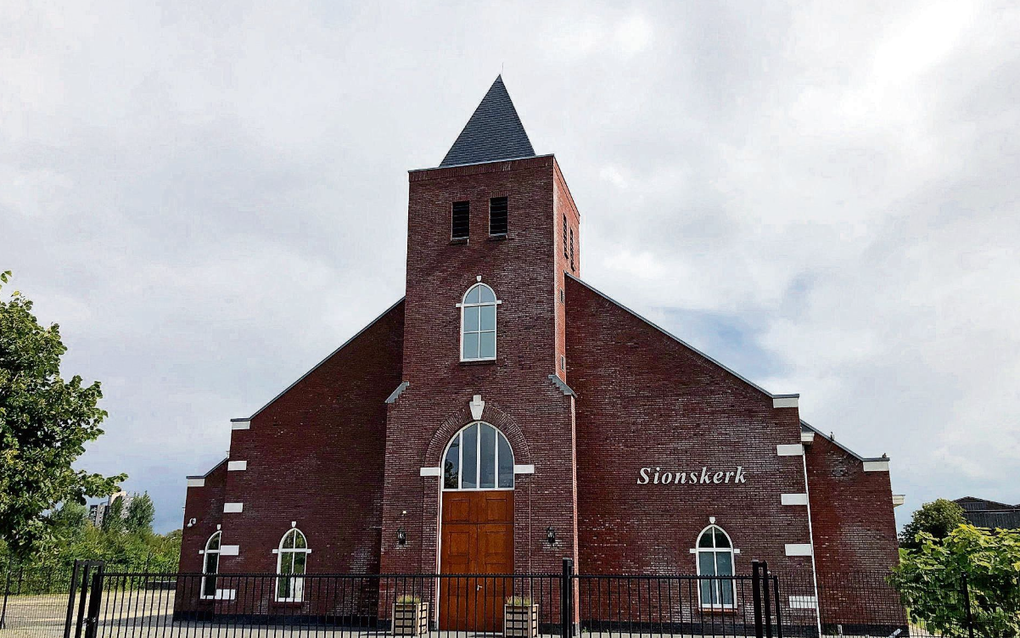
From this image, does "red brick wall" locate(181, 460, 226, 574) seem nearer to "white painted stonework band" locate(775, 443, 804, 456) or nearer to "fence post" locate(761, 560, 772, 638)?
"white painted stonework band" locate(775, 443, 804, 456)

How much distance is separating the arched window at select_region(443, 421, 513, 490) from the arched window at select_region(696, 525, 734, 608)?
471 cm

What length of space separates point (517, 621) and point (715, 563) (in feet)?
16.1

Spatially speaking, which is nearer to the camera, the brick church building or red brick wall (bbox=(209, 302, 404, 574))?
the brick church building

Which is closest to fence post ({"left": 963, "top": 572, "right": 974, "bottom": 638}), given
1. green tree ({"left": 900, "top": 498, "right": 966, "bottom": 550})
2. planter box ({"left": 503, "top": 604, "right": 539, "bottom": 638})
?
planter box ({"left": 503, "top": 604, "right": 539, "bottom": 638})

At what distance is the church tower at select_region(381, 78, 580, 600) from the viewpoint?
1891 cm

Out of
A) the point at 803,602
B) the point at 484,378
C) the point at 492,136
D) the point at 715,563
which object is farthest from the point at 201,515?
the point at 803,602

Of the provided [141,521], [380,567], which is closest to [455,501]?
[380,567]

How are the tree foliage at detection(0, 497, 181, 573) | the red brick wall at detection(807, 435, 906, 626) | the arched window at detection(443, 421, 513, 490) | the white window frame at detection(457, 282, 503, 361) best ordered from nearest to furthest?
the red brick wall at detection(807, 435, 906, 626) < the arched window at detection(443, 421, 513, 490) < the white window frame at detection(457, 282, 503, 361) < the tree foliage at detection(0, 497, 181, 573)

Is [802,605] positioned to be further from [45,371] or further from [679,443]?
[45,371]

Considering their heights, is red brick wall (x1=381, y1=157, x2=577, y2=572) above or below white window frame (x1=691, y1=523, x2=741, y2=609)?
above

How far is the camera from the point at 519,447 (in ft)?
63.4

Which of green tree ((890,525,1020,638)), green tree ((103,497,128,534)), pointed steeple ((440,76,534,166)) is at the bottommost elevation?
green tree ((890,525,1020,638))

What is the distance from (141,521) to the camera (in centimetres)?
4731

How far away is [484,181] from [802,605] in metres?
12.7
